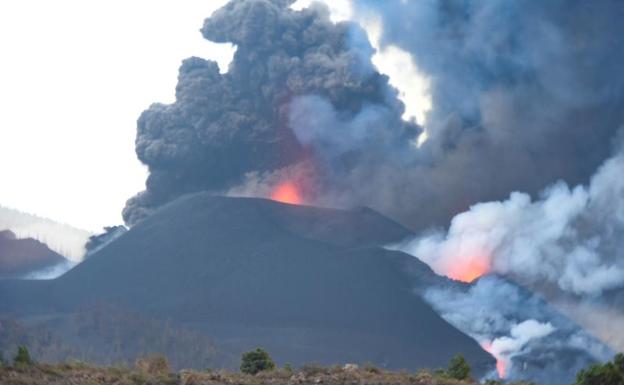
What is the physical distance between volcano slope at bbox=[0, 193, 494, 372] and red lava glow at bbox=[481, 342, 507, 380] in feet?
3.65

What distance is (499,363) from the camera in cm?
14712

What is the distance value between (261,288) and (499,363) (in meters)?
34.7

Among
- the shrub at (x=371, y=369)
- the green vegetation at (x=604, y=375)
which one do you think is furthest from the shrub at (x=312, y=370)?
the green vegetation at (x=604, y=375)

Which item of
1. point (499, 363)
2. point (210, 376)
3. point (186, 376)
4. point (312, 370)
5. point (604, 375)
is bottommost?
point (186, 376)

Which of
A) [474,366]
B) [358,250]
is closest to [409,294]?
[358,250]

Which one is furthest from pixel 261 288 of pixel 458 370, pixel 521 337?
pixel 458 370

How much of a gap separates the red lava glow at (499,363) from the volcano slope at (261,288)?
111cm

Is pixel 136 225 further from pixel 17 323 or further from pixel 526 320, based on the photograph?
pixel 526 320

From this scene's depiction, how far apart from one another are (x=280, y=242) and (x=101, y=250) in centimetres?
2813

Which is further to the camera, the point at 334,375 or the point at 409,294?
the point at 409,294

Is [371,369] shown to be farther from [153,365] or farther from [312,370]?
[153,365]

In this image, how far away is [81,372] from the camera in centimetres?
2850

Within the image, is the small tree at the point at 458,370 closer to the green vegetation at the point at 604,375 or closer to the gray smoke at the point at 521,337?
the green vegetation at the point at 604,375

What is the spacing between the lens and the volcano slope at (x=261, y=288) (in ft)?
484
